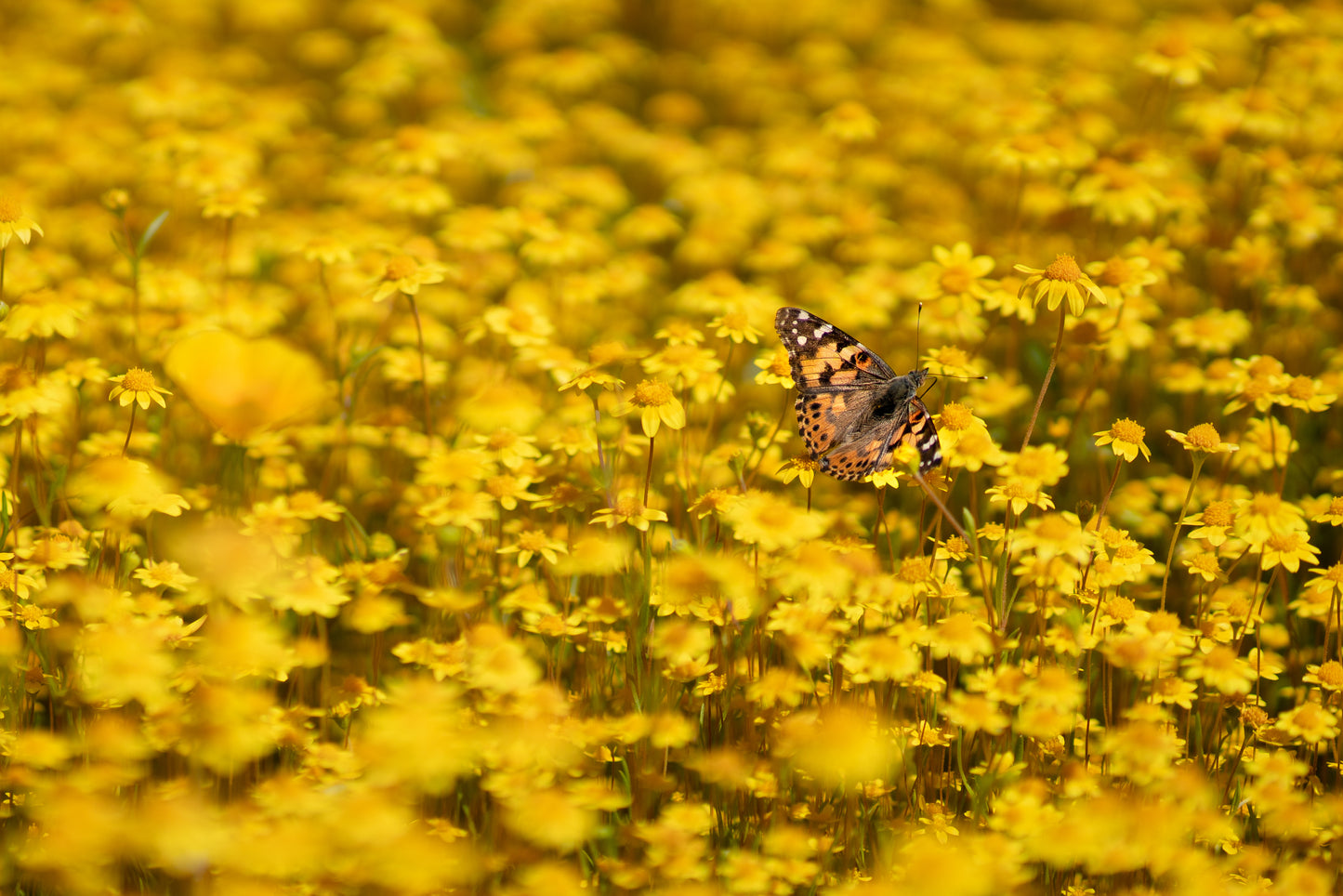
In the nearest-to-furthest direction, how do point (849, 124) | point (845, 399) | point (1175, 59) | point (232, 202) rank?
point (845, 399)
point (232, 202)
point (1175, 59)
point (849, 124)

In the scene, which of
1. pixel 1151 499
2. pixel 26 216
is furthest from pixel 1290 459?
pixel 26 216

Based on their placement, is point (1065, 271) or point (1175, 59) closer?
point (1065, 271)

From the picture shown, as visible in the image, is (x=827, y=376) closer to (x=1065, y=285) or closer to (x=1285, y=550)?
(x=1065, y=285)

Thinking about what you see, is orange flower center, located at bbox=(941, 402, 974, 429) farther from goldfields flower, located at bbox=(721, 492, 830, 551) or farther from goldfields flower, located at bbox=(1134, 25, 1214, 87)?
goldfields flower, located at bbox=(1134, 25, 1214, 87)

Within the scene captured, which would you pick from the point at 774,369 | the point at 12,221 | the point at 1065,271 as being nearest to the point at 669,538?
the point at 774,369

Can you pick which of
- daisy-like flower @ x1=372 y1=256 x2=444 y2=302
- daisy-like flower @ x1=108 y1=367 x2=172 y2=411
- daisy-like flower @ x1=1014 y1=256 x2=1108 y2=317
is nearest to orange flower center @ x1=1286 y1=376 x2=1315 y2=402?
daisy-like flower @ x1=1014 y1=256 x2=1108 y2=317

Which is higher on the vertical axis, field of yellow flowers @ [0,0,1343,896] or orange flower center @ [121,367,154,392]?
orange flower center @ [121,367,154,392]
